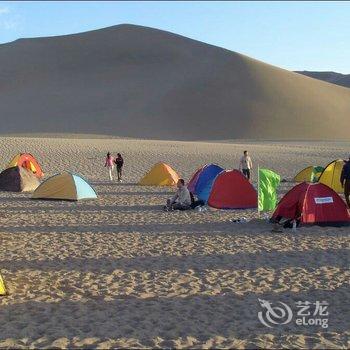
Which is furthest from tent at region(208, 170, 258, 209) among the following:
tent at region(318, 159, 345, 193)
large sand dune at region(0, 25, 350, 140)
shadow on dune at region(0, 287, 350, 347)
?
large sand dune at region(0, 25, 350, 140)

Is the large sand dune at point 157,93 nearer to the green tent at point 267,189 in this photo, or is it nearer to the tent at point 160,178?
the tent at point 160,178

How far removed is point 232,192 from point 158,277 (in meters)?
7.10

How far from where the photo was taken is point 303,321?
20.6 feet

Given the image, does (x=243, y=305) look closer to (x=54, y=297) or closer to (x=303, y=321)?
(x=303, y=321)

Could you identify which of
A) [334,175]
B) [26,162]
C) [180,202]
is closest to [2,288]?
[180,202]

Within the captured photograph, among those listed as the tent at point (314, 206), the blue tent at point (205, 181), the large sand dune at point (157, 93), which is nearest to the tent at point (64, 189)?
the blue tent at point (205, 181)

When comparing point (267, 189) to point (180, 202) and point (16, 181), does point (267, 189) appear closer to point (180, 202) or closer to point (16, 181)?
point (180, 202)

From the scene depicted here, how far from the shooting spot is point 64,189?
640 inches

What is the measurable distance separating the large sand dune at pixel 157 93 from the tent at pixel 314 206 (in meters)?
51.6

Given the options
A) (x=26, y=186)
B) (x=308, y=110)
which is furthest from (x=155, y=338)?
(x=308, y=110)

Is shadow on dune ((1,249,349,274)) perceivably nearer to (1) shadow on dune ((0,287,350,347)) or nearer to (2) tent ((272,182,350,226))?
(1) shadow on dune ((0,287,350,347))

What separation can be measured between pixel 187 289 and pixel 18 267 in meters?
2.98

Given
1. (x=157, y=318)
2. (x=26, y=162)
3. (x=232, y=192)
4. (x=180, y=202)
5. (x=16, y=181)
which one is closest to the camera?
(x=157, y=318)

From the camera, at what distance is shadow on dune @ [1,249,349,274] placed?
28.2 ft
